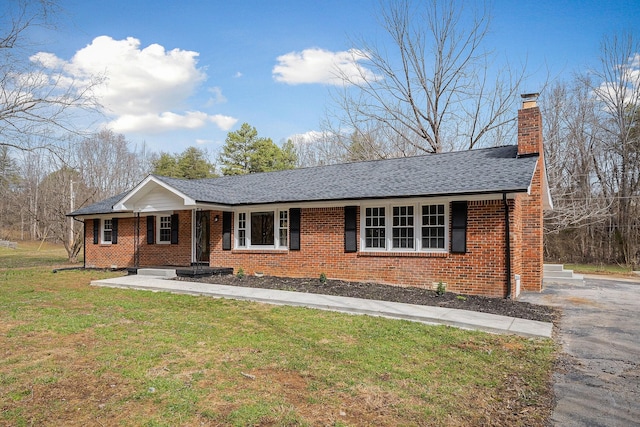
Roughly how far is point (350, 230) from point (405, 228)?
1608 mm

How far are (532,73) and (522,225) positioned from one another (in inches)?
506

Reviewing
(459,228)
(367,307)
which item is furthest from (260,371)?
(459,228)

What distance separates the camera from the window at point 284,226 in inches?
519

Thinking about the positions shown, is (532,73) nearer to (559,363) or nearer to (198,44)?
(198,44)

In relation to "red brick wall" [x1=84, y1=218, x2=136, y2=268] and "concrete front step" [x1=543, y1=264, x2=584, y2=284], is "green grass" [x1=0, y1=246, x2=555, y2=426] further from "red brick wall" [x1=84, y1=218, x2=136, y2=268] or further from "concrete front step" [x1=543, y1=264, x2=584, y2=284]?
"red brick wall" [x1=84, y1=218, x2=136, y2=268]

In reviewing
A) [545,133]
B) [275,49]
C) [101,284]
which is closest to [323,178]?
[275,49]

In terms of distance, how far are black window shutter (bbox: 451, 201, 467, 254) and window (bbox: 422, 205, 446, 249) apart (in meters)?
0.42

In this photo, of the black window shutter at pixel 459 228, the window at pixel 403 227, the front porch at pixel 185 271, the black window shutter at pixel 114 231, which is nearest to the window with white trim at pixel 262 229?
the front porch at pixel 185 271

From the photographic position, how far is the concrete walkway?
6.93 metres

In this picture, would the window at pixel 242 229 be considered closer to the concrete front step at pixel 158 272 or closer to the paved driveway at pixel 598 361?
the concrete front step at pixel 158 272

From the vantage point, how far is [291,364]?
4910mm

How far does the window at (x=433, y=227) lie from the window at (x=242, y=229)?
627 cm

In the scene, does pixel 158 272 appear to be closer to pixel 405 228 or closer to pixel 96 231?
pixel 96 231

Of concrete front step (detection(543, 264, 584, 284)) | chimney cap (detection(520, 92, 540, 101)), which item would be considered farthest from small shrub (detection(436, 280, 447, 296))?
A: concrete front step (detection(543, 264, 584, 284))
